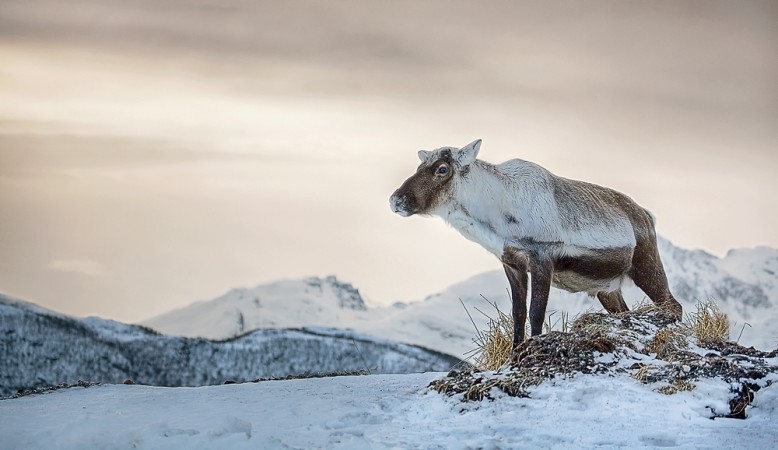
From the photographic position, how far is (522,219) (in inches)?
377

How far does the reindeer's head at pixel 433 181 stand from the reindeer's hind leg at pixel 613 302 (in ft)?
8.18

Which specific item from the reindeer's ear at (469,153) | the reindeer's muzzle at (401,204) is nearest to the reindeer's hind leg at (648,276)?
the reindeer's ear at (469,153)

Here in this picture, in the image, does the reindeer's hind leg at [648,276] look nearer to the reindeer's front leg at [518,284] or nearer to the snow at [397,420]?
the reindeer's front leg at [518,284]

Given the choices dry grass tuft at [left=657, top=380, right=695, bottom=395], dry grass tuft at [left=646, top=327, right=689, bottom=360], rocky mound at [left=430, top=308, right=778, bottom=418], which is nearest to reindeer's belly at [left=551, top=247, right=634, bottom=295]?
rocky mound at [left=430, top=308, right=778, bottom=418]

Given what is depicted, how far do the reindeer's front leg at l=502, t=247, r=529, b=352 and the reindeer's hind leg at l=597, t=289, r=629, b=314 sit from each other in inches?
67.1

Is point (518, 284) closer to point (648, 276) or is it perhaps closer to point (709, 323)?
point (648, 276)

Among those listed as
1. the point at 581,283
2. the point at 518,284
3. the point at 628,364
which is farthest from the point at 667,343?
the point at 518,284

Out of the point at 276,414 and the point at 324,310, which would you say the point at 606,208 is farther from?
the point at 324,310

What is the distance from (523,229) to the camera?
9531 millimetres

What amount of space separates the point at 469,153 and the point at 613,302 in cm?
272

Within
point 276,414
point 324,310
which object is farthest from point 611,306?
point 324,310

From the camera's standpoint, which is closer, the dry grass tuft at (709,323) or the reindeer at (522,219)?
the reindeer at (522,219)

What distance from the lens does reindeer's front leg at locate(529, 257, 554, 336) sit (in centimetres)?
934

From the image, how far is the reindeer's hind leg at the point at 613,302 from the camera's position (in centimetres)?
1091
